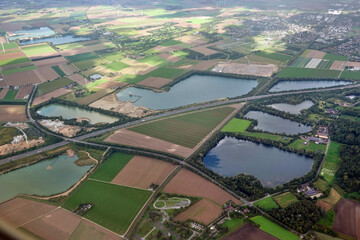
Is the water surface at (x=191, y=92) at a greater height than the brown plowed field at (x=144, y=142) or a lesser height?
greater

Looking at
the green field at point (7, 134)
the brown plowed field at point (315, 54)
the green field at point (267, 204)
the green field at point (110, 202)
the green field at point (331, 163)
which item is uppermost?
the brown plowed field at point (315, 54)

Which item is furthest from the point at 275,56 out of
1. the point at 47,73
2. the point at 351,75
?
the point at 47,73

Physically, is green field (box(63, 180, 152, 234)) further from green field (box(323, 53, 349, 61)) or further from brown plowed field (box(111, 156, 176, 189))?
green field (box(323, 53, 349, 61))

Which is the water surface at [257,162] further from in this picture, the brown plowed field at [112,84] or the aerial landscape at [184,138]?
the brown plowed field at [112,84]

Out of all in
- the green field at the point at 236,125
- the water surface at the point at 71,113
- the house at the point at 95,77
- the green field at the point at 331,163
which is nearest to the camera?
the green field at the point at 331,163

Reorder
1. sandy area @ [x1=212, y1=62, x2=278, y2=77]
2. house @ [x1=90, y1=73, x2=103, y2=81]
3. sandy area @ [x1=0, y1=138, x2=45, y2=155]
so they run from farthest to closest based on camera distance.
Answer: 1. house @ [x1=90, y1=73, x2=103, y2=81]
2. sandy area @ [x1=212, y1=62, x2=278, y2=77]
3. sandy area @ [x1=0, y1=138, x2=45, y2=155]

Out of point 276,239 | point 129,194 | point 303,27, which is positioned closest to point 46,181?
point 129,194

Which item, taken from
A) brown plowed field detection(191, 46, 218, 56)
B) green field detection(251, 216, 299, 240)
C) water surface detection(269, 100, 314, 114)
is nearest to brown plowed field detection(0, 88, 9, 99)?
brown plowed field detection(191, 46, 218, 56)

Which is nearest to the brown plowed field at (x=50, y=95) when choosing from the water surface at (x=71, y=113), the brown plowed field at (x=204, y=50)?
the water surface at (x=71, y=113)
